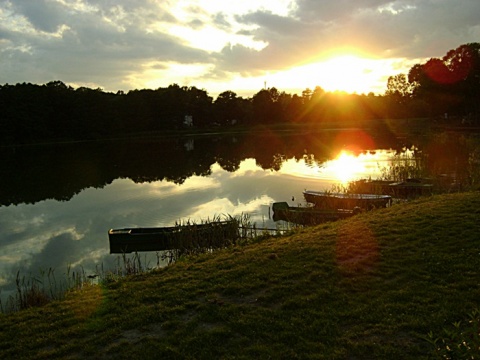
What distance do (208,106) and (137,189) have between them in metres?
84.4

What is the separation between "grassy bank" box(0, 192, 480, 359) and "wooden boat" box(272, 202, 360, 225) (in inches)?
293

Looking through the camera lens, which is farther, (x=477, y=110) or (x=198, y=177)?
(x=477, y=110)

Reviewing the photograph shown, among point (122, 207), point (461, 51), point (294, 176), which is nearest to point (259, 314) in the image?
point (122, 207)

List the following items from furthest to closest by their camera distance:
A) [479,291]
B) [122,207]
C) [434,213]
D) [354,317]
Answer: [122,207], [434,213], [479,291], [354,317]

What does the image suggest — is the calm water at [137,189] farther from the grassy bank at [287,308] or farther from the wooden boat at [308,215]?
the grassy bank at [287,308]

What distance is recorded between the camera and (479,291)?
24.7 feet

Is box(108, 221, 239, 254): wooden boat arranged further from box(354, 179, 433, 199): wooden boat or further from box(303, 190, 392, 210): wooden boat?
box(354, 179, 433, 199): wooden boat

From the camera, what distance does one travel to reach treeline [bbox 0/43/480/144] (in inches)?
3199

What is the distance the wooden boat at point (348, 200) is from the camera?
20.4 m

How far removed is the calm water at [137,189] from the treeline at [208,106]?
95.7ft

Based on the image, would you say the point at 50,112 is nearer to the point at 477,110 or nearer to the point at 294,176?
the point at 294,176

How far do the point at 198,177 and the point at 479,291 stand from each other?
33.2m

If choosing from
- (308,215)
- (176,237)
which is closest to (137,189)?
(308,215)

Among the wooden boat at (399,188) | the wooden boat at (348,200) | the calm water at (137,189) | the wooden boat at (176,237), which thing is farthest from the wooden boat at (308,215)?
the wooden boat at (399,188)
